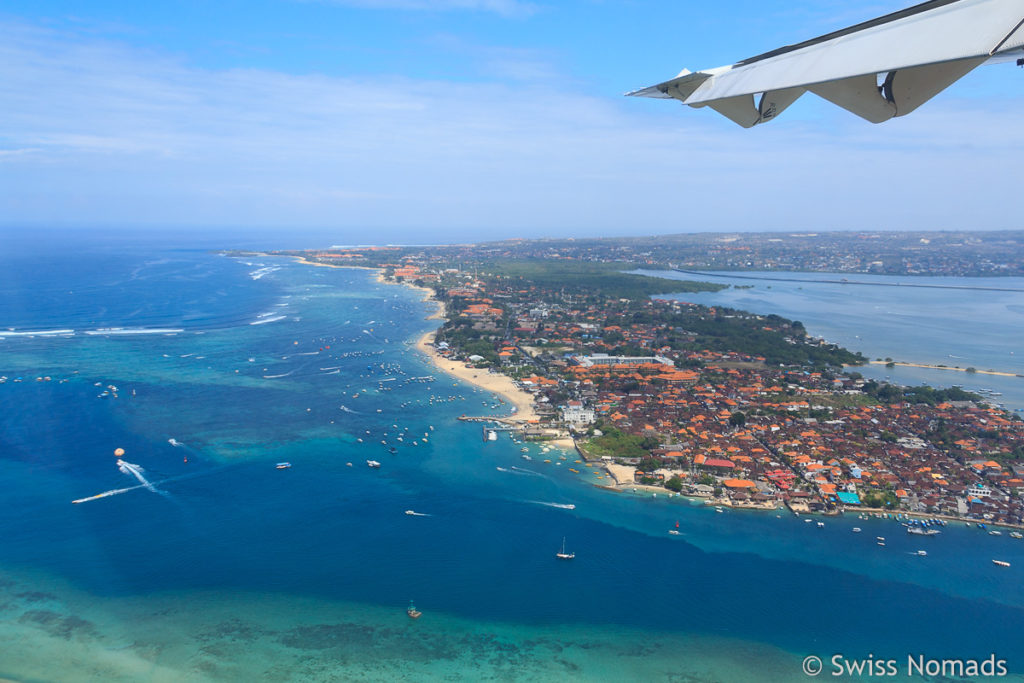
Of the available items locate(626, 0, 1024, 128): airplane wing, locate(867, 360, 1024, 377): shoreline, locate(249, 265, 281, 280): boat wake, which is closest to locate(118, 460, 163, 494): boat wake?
locate(626, 0, 1024, 128): airplane wing

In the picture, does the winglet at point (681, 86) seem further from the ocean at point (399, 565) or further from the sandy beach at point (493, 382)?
→ the sandy beach at point (493, 382)

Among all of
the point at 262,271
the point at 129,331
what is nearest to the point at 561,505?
the point at 129,331

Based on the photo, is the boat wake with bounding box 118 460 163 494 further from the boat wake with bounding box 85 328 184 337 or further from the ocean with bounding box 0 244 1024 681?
the boat wake with bounding box 85 328 184 337

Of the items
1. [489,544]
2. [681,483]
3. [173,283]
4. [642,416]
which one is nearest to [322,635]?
[489,544]

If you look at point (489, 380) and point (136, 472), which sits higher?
point (489, 380)

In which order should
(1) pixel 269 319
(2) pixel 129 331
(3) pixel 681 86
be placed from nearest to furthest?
(3) pixel 681 86 < (2) pixel 129 331 < (1) pixel 269 319

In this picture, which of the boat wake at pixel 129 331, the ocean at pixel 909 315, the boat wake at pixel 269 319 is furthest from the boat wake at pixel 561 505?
the boat wake at pixel 129 331

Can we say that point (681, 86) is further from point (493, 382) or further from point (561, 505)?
point (493, 382)
